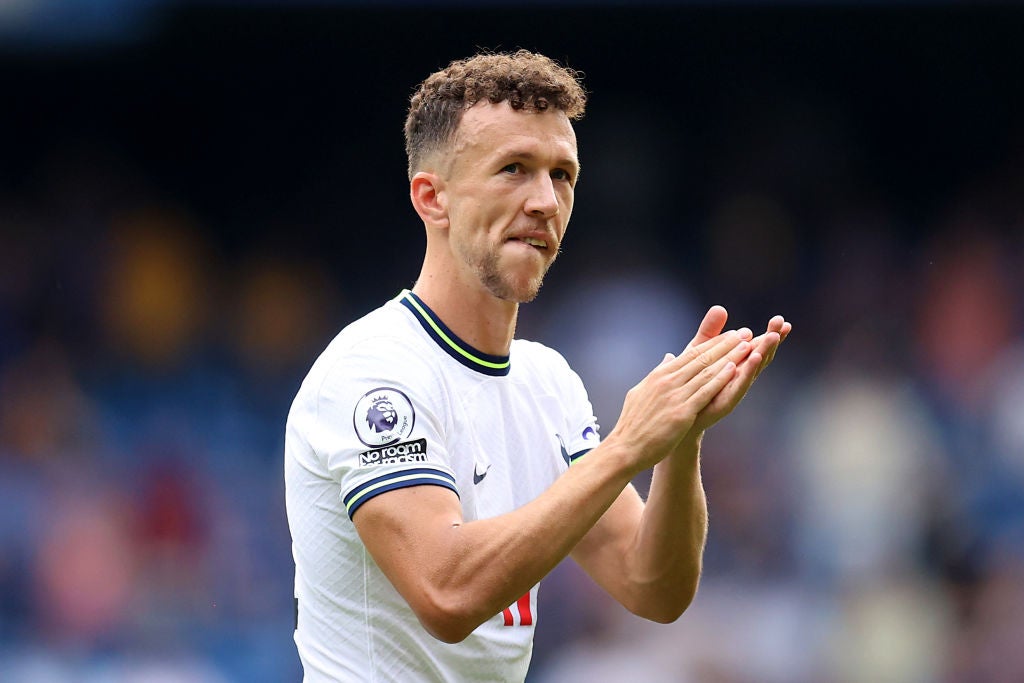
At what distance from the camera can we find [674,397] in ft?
10.1

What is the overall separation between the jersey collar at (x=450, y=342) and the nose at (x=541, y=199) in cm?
39

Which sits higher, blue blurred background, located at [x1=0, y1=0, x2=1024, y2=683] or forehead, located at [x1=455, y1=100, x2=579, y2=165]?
blue blurred background, located at [x1=0, y1=0, x2=1024, y2=683]

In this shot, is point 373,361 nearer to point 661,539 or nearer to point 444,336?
point 444,336

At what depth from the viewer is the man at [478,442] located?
2986mm

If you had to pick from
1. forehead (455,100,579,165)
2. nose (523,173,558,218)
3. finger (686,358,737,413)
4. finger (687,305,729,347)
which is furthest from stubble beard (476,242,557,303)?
finger (686,358,737,413)

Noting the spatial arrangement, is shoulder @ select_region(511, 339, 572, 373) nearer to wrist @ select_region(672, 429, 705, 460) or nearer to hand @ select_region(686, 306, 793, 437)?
wrist @ select_region(672, 429, 705, 460)

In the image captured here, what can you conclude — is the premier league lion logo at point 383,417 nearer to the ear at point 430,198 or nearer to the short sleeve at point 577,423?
the ear at point 430,198

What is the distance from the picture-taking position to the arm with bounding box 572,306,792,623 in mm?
3463

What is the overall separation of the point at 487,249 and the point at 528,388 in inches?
18.9

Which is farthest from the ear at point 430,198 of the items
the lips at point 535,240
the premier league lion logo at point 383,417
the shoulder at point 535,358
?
the premier league lion logo at point 383,417

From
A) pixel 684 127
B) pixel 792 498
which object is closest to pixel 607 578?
pixel 792 498

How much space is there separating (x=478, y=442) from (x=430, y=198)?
706 millimetres

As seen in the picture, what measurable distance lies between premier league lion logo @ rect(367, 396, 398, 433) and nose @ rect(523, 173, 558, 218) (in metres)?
0.68

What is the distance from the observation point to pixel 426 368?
3.36 metres
